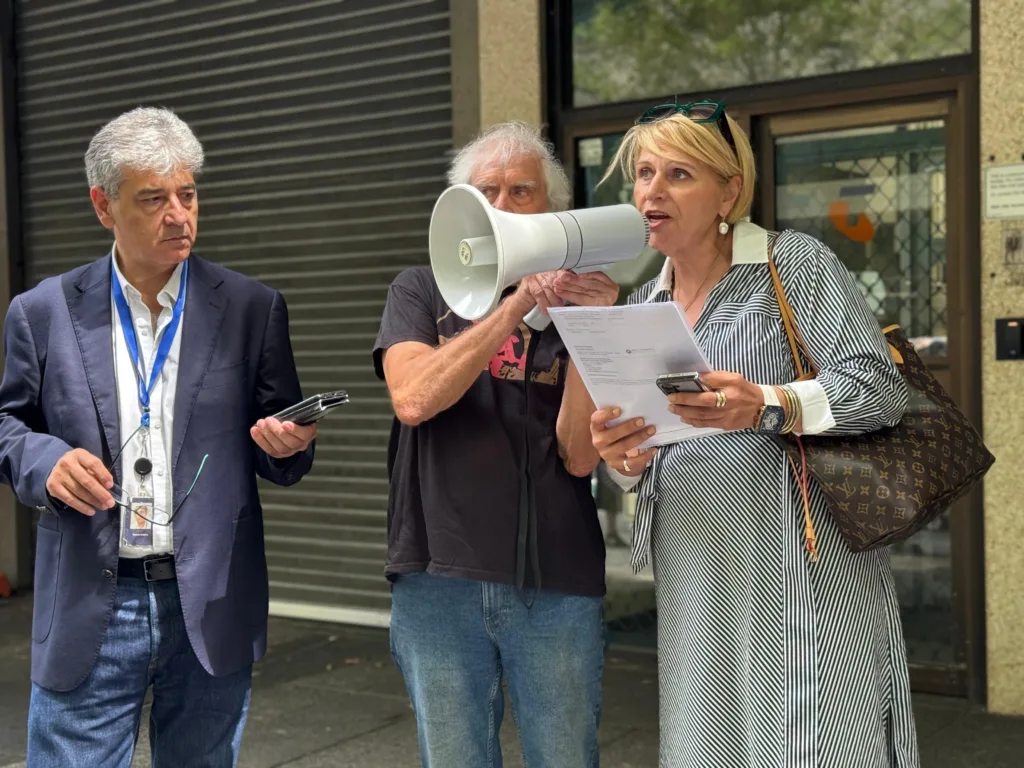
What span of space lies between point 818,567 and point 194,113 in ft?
20.0

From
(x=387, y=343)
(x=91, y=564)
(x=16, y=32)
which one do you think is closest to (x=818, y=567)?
(x=387, y=343)

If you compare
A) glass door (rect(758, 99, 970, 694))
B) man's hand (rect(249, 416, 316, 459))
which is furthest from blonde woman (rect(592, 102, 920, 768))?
glass door (rect(758, 99, 970, 694))

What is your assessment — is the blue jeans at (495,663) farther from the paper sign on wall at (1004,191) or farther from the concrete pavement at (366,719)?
the paper sign on wall at (1004,191)

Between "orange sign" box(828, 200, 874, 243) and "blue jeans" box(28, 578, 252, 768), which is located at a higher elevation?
"orange sign" box(828, 200, 874, 243)

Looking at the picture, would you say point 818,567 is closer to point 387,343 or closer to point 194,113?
point 387,343

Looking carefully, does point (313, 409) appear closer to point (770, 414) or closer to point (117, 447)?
point (117, 447)

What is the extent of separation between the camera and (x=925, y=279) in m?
5.32

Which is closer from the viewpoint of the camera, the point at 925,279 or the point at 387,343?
the point at 387,343

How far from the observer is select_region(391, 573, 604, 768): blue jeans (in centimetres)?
270

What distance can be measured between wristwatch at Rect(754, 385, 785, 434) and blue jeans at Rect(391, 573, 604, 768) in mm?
704

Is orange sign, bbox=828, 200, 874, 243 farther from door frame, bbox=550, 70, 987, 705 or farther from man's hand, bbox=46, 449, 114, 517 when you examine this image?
man's hand, bbox=46, 449, 114, 517

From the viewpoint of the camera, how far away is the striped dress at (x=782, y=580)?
2357 millimetres

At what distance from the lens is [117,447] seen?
2738 mm

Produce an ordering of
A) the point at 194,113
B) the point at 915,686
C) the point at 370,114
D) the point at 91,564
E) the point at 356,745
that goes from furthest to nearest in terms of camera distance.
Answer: the point at 194,113, the point at 370,114, the point at 915,686, the point at 356,745, the point at 91,564
